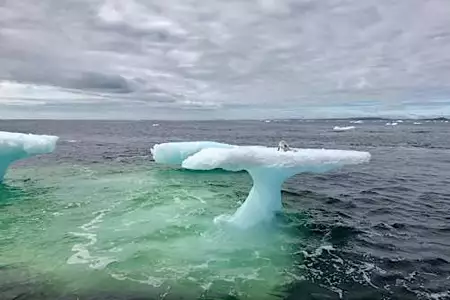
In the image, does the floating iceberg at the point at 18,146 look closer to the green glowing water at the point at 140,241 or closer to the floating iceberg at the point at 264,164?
the green glowing water at the point at 140,241

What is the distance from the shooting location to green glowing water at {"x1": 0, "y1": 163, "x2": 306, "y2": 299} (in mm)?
9023

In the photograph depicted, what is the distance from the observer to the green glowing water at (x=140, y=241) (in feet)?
29.6

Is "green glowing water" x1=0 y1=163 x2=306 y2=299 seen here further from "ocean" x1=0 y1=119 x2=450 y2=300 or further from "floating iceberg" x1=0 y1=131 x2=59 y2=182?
"floating iceberg" x1=0 y1=131 x2=59 y2=182

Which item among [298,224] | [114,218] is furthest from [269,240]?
[114,218]

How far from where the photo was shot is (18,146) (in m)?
19.7

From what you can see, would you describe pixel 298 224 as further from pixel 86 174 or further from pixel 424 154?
pixel 424 154

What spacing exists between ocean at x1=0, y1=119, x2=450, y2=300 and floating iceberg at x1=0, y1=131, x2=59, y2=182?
1.61 m

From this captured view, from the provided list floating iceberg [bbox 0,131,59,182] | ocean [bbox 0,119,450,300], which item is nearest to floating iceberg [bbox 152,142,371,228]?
ocean [bbox 0,119,450,300]

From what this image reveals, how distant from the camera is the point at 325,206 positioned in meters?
17.1

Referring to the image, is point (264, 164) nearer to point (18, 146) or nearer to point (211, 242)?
point (211, 242)

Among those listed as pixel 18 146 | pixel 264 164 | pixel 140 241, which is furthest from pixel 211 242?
pixel 18 146

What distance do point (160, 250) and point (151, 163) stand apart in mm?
19987

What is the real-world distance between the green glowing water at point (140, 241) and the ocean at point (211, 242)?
0.04 m

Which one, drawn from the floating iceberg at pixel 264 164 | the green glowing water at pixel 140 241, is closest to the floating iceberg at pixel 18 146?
the green glowing water at pixel 140 241
